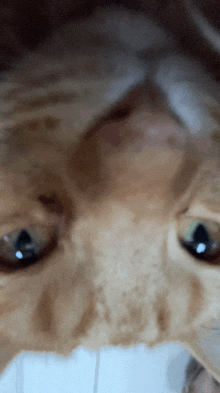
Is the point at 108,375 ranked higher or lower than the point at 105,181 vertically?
lower

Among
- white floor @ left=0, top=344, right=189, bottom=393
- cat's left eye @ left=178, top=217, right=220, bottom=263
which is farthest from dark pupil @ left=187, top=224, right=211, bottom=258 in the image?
white floor @ left=0, top=344, right=189, bottom=393

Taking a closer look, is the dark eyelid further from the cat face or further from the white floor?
the white floor

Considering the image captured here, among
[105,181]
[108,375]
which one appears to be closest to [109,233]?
[105,181]

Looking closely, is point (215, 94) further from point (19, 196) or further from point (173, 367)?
point (173, 367)

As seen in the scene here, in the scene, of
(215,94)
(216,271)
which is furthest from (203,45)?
(216,271)

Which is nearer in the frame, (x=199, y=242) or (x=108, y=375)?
(x=199, y=242)

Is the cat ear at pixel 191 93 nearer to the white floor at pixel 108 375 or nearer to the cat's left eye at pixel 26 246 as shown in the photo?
the cat's left eye at pixel 26 246

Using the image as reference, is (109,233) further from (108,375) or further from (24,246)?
(108,375)
